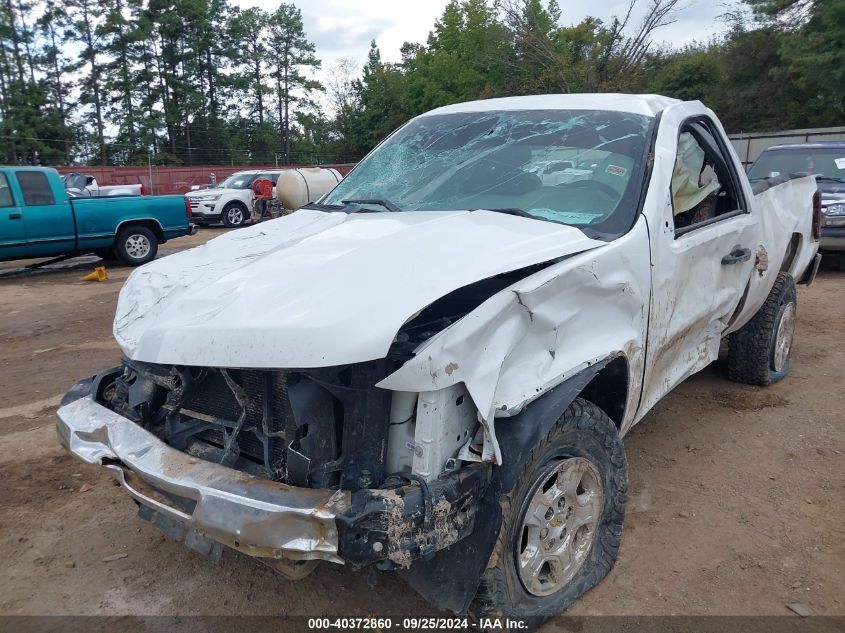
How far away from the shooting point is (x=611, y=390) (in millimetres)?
2795

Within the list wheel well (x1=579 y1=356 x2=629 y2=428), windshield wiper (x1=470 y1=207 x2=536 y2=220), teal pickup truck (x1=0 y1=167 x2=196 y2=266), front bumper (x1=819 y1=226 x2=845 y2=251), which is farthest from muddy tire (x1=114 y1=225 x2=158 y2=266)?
front bumper (x1=819 y1=226 x2=845 y2=251)

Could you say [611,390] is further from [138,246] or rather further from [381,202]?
[138,246]

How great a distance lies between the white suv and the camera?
18.2 m

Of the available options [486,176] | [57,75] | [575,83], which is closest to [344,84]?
[57,75]

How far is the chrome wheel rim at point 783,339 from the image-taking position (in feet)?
16.0

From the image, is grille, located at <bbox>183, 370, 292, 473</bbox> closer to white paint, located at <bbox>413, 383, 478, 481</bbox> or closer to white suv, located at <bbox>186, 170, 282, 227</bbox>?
white paint, located at <bbox>413, 383, 478, 481</bbox>

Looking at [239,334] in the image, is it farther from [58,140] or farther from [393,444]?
[58,140]

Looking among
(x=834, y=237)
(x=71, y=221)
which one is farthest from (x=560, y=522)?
Answer: (x=71, y=221)

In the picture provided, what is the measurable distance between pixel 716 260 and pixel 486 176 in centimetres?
133

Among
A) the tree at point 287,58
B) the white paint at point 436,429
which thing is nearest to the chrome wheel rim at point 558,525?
the white paint at point 436,429

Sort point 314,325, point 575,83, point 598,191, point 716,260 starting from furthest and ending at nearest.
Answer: point 575,83
point 716,260
point 598,191
point 314,325

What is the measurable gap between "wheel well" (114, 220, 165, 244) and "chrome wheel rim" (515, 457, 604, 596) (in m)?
10.9

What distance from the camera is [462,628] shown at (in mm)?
2455

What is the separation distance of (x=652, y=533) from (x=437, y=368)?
182cm
